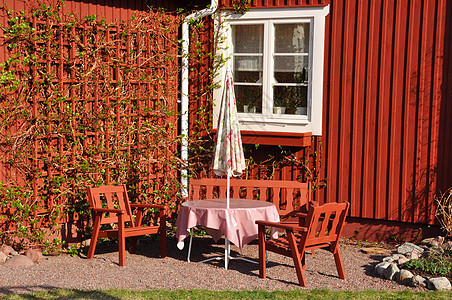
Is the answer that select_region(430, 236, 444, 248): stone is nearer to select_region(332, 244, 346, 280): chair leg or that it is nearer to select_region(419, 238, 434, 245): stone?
select_region(419, 238, 434, 245): stone

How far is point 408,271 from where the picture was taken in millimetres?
6559

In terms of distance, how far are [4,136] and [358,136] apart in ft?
14.5

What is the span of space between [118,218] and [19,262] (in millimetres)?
1134

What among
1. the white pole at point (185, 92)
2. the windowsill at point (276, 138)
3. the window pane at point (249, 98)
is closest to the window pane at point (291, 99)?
the window pane at point (249, 98)

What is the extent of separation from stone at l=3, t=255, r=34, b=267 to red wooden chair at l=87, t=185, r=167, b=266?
0.69m

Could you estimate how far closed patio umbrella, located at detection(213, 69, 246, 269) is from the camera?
22.9 ft

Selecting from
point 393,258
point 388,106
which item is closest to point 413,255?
point 393,258

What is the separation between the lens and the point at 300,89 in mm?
8914

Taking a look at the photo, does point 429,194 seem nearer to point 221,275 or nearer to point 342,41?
point 342,41

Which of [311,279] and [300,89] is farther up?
[300,89]

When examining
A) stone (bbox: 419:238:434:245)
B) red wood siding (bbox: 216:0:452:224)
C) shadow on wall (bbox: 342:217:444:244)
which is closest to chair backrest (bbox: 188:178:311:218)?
red wood siding (bbox: 216:0:452:224)

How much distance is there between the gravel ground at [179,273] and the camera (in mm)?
6312

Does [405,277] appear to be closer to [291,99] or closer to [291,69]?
[291,99]

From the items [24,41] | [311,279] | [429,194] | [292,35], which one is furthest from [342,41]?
[24,41]
